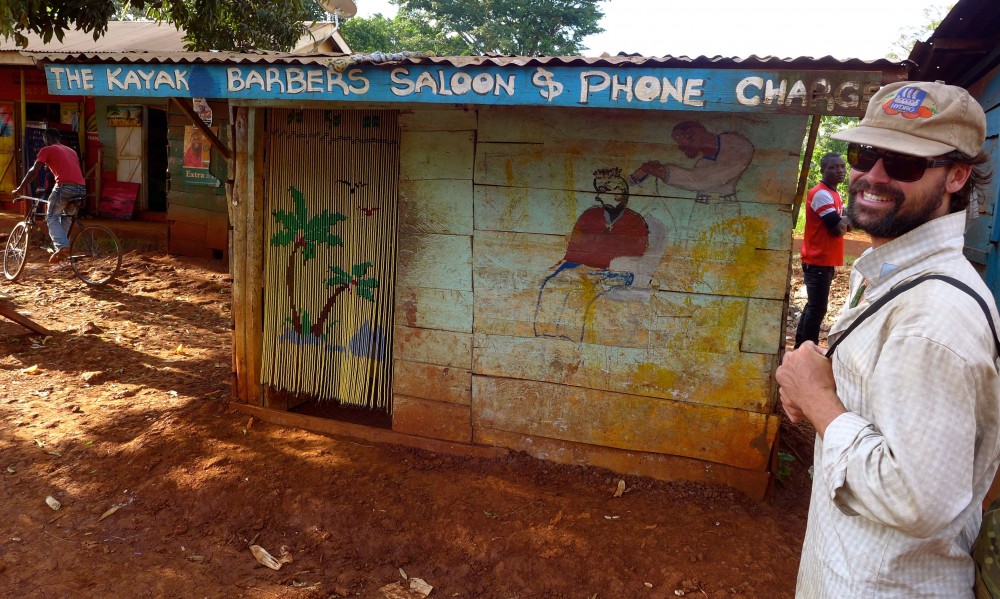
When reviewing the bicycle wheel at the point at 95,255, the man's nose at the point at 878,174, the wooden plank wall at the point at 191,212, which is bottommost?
the bicycle wheel at the point at 95,255

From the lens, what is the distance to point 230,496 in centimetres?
430

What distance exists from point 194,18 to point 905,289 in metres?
7.44

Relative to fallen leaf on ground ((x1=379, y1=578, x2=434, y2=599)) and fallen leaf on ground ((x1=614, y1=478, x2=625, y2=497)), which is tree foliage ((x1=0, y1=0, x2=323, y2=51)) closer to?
fallen leaf on ground ((x1=379, y1=578, x2=434, y2=599))

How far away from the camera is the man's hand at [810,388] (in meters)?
1.62

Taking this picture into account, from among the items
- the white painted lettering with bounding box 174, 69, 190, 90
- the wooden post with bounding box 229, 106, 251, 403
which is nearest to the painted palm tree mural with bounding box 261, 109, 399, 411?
the wooden post with bounding box 229, 106, 251, 403

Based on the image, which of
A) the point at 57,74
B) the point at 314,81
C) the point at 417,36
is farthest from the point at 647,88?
the point at 417,36

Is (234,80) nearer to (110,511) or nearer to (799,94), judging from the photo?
(110,511)

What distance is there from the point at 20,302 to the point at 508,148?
7235 mm

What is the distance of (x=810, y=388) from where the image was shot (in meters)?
1.67

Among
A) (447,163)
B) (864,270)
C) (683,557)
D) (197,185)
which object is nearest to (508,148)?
(447,163)

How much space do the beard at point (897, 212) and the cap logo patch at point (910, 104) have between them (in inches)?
6.3

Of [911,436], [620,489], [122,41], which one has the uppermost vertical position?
[122,41]

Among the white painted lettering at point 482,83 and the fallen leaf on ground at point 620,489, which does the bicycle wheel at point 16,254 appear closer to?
the white painted lettering at point 482,83

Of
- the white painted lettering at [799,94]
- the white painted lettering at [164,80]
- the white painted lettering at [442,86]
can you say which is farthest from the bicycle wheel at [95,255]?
the white painted lettering at [799,94]
